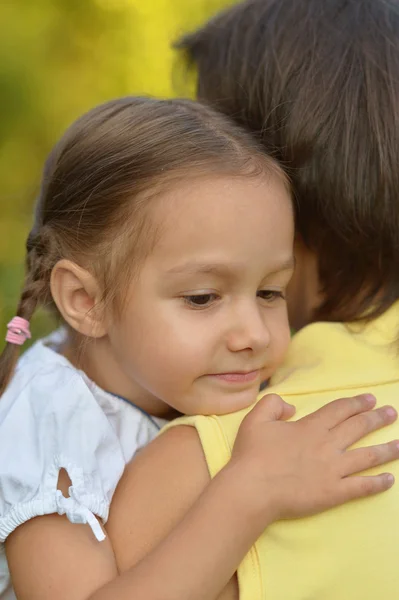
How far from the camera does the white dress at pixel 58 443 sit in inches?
62.3

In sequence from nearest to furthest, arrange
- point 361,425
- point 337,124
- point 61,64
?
point 361,425 < point 337,124 < point 61,64

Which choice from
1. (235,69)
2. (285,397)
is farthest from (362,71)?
(285,397)

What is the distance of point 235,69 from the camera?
214 cm

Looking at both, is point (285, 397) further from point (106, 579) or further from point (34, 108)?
point (34, 108)

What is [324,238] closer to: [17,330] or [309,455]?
[309,455]

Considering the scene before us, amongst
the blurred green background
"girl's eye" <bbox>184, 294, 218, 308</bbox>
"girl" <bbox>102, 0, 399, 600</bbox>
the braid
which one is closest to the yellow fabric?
"girl" <bbox>102, 0, 399, 600</bbox>

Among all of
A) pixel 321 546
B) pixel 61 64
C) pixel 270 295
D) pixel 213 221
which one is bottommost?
pixel 61 64

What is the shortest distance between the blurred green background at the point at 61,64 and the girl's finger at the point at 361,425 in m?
3.40

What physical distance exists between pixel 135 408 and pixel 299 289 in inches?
20.8

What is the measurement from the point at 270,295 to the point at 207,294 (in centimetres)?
22

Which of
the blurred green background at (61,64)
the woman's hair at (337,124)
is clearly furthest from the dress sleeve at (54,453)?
the blurred green background at (61,64)

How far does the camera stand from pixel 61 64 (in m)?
5.03

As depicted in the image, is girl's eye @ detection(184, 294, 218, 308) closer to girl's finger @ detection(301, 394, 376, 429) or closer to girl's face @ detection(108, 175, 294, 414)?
girl's face @ detection(108, 175, 294, 414)

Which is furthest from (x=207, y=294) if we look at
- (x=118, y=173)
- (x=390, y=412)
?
(x=390, y=412)
